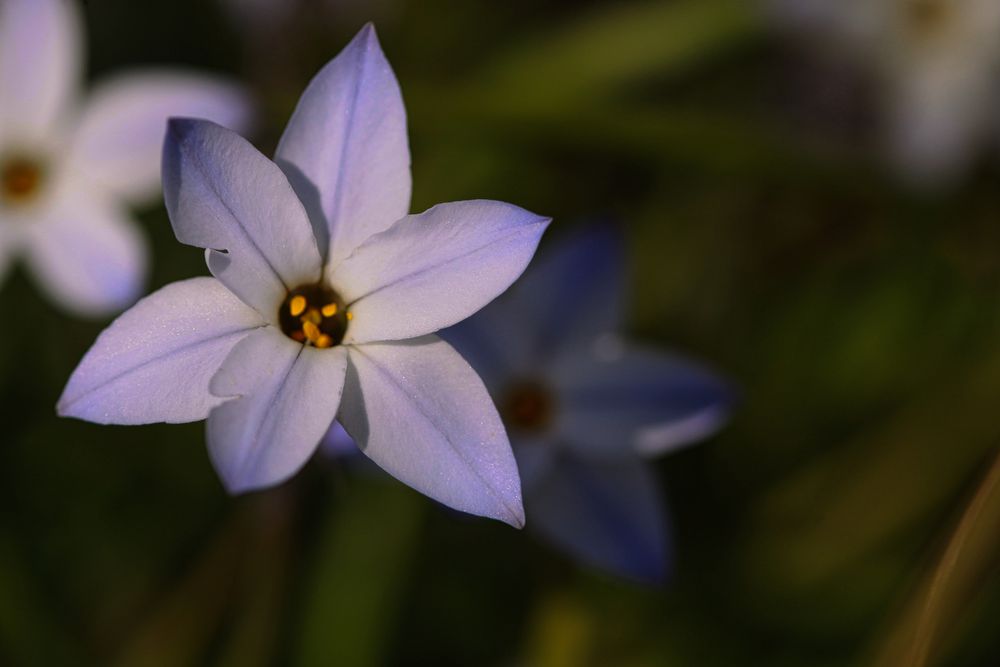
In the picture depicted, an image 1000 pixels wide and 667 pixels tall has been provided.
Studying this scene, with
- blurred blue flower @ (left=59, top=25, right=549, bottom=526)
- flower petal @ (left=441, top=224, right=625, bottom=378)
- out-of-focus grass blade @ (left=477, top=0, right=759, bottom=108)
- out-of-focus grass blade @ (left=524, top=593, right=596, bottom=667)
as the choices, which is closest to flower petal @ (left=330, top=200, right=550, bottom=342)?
blurred blue flower @ (left=59, top=25, right=549, bottom=526)

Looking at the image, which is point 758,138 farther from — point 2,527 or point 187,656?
point 2,527

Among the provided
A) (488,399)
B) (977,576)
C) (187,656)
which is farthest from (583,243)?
(187,656)

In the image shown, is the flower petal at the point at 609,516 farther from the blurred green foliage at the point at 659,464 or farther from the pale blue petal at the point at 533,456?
the blurred green foliage at the point at 659,464

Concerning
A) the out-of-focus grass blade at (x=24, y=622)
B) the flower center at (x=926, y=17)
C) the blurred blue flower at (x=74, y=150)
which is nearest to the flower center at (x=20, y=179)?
the blurred blue flower at (x=74, y=150)

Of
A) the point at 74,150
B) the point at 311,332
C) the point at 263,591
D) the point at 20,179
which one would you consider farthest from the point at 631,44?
the point at 311,332

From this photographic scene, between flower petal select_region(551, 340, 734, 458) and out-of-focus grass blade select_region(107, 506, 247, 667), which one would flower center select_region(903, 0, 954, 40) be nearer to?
flower petal select_region(551, 340, 734, 458)

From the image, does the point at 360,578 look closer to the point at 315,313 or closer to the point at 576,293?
the point at 576,293

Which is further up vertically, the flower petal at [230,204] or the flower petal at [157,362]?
the flower petal at [230,204]
